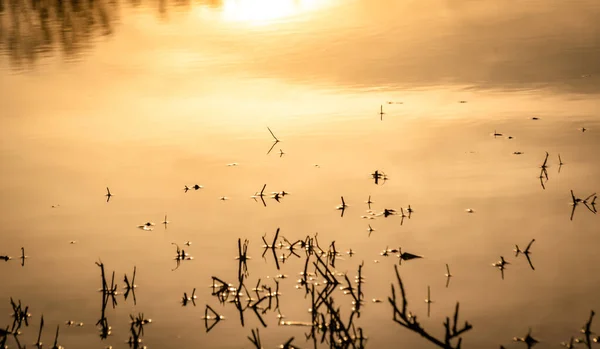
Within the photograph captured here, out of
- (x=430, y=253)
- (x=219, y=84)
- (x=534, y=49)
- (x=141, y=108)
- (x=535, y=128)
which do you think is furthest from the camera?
(x=534, y=49)

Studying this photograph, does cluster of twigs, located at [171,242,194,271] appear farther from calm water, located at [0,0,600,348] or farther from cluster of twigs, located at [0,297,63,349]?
cluster of twigs, located at [0,297,63,349]

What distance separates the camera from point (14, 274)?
22.0ft

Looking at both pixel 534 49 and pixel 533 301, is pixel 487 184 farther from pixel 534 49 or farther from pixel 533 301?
pixel 534 49

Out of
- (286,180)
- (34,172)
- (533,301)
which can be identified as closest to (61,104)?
(34,172)

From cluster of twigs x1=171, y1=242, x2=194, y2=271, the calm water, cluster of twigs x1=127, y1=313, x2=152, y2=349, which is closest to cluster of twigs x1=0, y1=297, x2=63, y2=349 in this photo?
the calm water

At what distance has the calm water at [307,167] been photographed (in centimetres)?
598

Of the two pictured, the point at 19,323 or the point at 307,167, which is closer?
the point at 19,323

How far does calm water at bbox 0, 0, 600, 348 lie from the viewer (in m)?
5.98

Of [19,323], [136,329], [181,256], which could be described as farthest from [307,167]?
[19,323]

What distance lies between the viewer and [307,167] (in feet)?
30.0

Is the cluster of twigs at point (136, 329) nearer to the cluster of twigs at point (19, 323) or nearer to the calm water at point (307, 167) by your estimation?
→ the calm water at point (307, 167)

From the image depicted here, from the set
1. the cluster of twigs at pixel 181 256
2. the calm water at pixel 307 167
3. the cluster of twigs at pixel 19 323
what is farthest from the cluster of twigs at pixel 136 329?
the cluster of twigs at pixel 181 256

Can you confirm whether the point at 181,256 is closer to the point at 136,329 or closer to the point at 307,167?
the point at 136,329

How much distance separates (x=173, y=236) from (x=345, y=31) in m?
11.1
